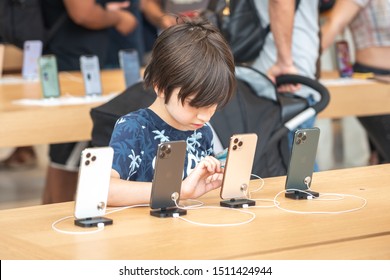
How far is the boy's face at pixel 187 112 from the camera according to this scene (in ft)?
8.49

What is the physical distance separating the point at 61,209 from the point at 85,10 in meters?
2.98

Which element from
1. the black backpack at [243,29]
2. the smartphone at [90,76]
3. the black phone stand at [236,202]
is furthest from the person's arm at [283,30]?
the black phone stand at [236,202]

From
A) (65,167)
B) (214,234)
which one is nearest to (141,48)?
(65,167)

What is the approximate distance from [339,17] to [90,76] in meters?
1.17

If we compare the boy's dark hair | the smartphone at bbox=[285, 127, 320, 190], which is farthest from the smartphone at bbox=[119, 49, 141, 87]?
the smartphone at bbox=[285, 127, 320, 190]

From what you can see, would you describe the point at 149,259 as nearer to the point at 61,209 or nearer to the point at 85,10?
the point at 61,209

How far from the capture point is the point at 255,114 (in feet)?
11.4

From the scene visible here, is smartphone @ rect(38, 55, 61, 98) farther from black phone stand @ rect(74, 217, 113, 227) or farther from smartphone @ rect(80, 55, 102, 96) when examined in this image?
black phone stand @ rect(74, 217, 113, 227)

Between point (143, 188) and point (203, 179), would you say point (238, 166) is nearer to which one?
point (203, 179)

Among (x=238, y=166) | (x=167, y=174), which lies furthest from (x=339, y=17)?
(x=167, y=174)

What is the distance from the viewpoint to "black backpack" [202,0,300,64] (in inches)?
159

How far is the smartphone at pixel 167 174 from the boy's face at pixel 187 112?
0.26m

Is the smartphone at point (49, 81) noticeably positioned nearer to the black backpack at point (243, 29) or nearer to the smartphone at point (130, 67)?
the smartphone at point (130, 67)

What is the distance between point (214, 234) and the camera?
2156 mm
